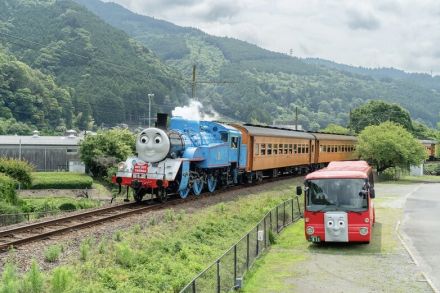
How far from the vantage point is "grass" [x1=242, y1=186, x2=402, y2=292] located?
1350cm

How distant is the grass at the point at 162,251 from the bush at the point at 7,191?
16.8 meters

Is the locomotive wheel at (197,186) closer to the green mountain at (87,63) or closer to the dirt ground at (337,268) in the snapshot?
the dirt ground at (337,268)

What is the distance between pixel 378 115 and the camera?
11269 centimetres

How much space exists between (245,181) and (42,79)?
392 feet

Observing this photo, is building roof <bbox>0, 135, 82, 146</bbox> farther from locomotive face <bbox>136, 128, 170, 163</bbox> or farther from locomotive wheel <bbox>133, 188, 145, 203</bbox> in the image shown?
locomotive wheel <bbox>133, 188, 145, 203</bbox>

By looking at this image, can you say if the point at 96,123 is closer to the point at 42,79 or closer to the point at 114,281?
the point at 42,79

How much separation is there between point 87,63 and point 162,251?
157 meters

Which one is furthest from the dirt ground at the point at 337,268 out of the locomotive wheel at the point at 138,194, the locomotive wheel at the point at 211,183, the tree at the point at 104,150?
the tree at the point at 104,150

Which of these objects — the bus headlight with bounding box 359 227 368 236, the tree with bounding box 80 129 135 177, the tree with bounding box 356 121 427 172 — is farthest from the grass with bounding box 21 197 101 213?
the tree with bounding box 356 121 427 172

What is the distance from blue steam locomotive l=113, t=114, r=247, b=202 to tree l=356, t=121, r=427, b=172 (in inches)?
1163

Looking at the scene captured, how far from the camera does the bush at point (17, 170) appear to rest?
1505 inches

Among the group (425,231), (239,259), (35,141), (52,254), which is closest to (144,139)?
(239,259)

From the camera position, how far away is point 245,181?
34.4 metres

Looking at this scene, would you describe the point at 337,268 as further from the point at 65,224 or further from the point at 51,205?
the point at 51,205
